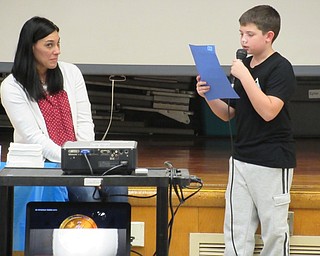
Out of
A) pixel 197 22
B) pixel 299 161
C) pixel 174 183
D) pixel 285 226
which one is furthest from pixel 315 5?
pixel 174 183

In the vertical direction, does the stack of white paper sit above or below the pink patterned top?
below

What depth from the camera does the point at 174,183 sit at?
7.55 ft

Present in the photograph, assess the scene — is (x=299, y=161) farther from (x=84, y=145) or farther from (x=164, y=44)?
(x=84, y=145)

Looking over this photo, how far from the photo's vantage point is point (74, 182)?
7.36 feet

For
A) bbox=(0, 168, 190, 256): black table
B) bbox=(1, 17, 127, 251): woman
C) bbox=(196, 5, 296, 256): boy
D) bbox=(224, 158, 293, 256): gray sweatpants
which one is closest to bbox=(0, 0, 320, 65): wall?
bbox=(1, 17, 127, 251): woman

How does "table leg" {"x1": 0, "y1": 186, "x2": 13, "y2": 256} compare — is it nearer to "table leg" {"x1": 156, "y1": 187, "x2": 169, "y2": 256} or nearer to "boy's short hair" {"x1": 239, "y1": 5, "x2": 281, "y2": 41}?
"table leg" {"x1": 156, "y1": 187, "x2": 169, "y2": 256}

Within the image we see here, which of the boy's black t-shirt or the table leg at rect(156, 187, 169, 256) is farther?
the boy's black t-shirt

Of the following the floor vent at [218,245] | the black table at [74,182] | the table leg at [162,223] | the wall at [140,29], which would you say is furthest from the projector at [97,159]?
the wall at [140,29]

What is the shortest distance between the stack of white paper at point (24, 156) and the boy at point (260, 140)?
0.66m

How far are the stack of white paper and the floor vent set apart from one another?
0.99 m

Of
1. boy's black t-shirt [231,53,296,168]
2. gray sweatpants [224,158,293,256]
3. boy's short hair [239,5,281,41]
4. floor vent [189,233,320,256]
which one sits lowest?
floor vent [189,233,320,256]

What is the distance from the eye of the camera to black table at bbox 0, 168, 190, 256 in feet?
7.36

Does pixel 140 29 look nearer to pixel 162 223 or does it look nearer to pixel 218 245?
pixel 218 245

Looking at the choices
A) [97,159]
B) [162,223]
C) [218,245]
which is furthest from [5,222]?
[218,245]
